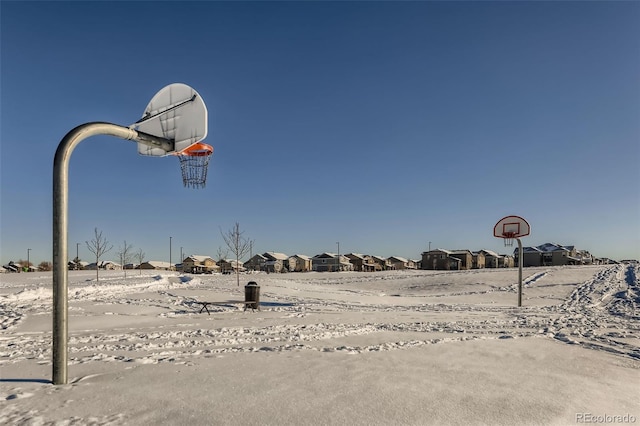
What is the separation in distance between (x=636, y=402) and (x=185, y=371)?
6.50 m

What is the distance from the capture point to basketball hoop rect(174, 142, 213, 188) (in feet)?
26.2

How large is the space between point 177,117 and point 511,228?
22.7m

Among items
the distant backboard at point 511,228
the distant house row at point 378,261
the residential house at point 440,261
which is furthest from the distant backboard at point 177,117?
the residential house at point 440,261

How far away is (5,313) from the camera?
13625mm

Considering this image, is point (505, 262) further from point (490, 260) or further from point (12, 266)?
point (12, 266)

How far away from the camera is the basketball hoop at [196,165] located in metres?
8.00

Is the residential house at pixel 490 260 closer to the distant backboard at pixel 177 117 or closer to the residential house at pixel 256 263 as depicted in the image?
the residential house at pixel 256 263

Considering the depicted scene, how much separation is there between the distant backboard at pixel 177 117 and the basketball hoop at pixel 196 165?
98cm

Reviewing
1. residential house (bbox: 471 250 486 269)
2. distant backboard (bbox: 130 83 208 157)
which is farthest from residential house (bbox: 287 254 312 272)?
distant backboard (bbox: 130 83 208 157)

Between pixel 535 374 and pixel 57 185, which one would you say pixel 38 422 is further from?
pixel 535 374

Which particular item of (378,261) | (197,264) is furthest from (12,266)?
(378,261)

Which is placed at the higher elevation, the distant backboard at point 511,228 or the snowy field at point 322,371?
the distant backboard at point 511,228

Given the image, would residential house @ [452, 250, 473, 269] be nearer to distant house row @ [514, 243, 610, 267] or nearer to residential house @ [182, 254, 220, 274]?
distant house row @ [514, 243, 610, 267]

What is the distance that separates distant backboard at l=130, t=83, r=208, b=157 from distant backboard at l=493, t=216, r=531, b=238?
2171cm
